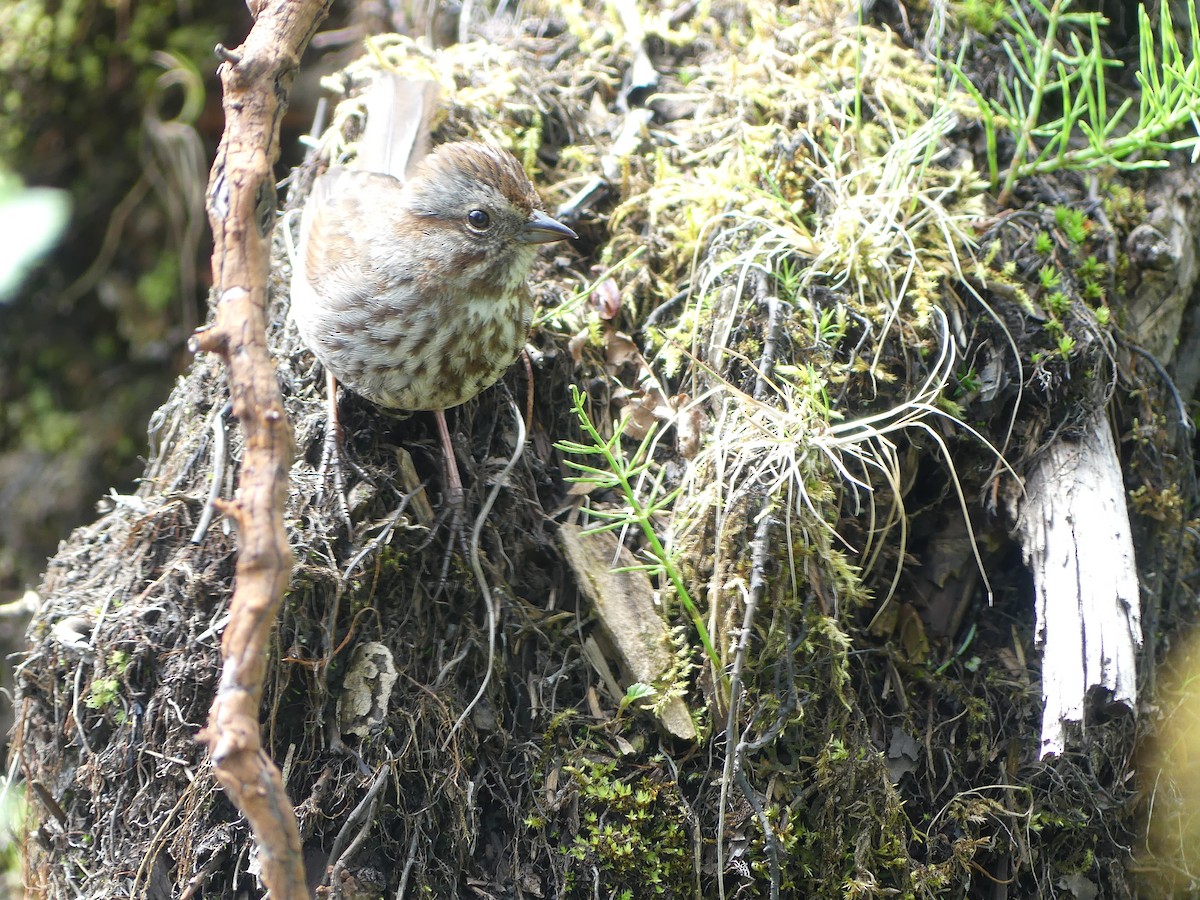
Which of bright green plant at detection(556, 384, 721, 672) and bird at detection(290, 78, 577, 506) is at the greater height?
bird at detection(290, 78, 577, 506)

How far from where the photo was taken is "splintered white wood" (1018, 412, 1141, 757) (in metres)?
2.41

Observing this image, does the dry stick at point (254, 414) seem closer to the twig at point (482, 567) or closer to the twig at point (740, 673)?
the twig at point (482, 567)

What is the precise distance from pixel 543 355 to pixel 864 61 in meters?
1.59

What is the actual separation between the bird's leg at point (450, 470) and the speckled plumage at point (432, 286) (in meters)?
0.10

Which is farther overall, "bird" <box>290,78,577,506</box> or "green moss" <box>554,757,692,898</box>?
"bird" <box>290,78,577,506</box>

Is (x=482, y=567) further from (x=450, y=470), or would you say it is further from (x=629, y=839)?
(x=629, y=839)

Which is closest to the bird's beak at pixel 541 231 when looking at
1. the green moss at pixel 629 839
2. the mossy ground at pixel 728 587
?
the mossy ground at pixel 728 587

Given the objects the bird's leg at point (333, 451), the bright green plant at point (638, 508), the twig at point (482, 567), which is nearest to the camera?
the bright green plant at point (638, 508)

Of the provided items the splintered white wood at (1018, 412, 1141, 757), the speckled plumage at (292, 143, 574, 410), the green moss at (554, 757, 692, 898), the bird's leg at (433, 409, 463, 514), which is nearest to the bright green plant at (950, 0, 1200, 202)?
the splintered white wood at (1018, 412, 1141, 757)

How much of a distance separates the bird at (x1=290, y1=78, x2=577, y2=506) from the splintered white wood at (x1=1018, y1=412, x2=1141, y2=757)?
1555mm

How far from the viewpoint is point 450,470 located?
2.91 m

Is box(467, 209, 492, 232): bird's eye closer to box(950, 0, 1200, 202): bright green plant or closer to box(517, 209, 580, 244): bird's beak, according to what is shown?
box(517, 209, 580, 244): bird's beak

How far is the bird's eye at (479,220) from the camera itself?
2934 mm

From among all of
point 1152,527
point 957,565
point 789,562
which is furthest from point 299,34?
point 1152,527
